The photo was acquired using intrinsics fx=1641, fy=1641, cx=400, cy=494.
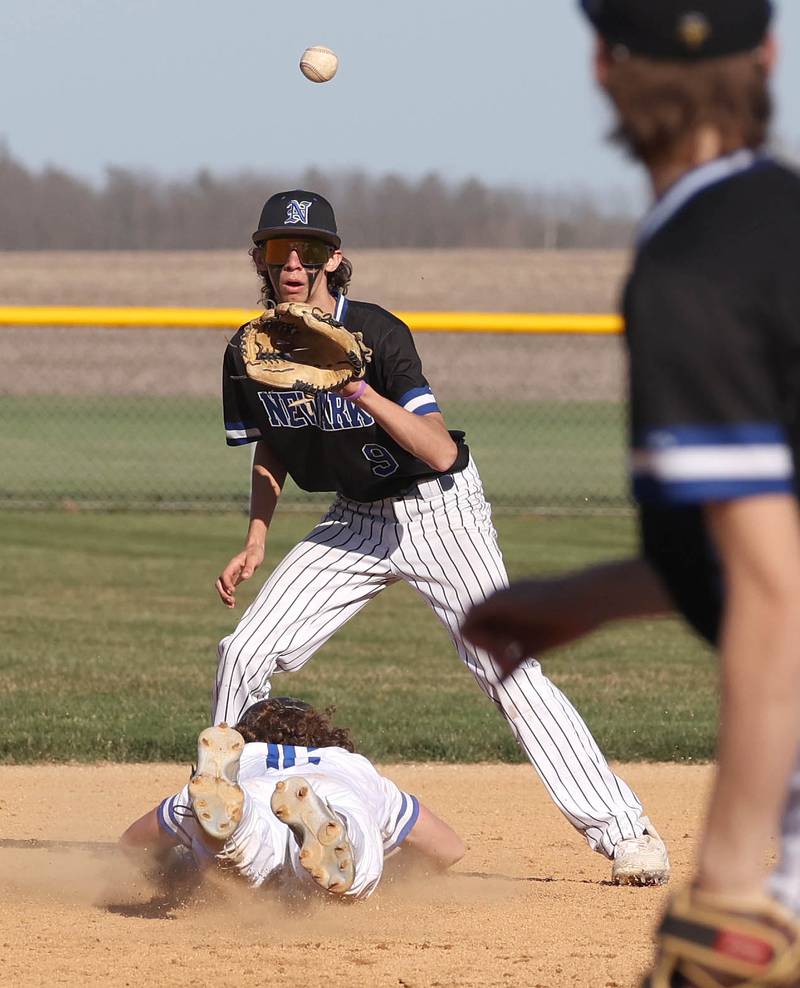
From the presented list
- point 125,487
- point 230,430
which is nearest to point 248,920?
point 230,430

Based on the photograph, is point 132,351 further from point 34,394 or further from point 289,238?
point 289,238

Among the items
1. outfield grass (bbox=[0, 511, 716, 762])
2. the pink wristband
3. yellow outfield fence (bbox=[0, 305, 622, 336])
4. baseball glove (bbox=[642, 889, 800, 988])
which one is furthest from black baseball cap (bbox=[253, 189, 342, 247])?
yellow outfield fence (bbox=[0, 305, 622, 336])

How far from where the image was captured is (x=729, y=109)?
1.78m

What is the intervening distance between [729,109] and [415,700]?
243 inches

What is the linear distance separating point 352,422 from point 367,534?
13.9 inches

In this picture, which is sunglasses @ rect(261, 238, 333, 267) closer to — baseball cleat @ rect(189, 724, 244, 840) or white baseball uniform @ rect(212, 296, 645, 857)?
white baseball uniform @ rect(212, 296, 645, 857)

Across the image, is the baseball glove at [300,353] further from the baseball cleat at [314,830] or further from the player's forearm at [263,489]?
the baseball cleat at [314,830]

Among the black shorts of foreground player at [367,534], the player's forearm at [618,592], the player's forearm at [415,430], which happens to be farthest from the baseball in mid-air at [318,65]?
the player's forearm at [618,592]

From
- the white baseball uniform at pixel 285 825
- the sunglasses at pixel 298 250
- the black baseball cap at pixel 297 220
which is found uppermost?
the black baseball cap at pixel 297 220

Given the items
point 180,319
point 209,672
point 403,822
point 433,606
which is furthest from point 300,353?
point 180,319

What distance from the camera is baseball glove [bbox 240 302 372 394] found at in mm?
4184

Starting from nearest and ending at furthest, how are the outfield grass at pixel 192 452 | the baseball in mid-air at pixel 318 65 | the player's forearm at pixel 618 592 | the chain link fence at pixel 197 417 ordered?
the player's forearm at pixel 618 592 → the baseball in mid-air at pixel 318 65 → the outfield grass at pixel 192 452 → the chain link fence at pixel 197 417

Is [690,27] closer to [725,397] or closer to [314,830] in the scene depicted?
[725,397]

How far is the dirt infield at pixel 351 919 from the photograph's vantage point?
12.6 feet
